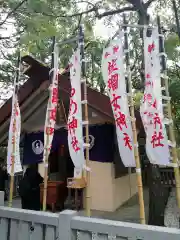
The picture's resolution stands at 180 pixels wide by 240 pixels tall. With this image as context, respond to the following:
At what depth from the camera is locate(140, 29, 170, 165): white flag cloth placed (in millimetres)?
4367

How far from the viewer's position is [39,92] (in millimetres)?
8109

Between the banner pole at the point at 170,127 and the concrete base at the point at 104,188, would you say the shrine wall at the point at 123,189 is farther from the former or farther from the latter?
the banner pole at the point at 170,127

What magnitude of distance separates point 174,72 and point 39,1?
8.38 metres

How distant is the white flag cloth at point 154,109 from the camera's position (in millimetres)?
4367

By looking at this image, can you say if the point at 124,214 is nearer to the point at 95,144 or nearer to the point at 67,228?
the point at 95,144

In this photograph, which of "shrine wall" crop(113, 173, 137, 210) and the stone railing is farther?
"shrine wall" crop(113, 173, 137, 210)

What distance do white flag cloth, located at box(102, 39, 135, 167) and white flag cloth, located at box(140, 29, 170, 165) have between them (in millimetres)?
347

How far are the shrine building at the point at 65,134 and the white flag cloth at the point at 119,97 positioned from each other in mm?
2072

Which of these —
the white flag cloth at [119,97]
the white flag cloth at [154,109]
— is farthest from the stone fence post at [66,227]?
the white flag cloth at [154,109]

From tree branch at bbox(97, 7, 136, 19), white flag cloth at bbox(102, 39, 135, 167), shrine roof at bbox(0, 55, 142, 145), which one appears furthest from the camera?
tree branch at bbox(97, 7, 136, 19)

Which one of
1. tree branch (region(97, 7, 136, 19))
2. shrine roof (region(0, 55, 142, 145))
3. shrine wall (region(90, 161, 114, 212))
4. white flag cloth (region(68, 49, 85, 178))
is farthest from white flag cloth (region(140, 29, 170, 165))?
shrine wall (region(90, 161, 114, 212))

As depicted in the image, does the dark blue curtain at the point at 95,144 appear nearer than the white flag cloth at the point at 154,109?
No

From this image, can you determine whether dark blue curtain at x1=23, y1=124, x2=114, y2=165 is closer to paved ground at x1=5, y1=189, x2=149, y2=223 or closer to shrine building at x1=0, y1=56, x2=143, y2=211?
shrine building at x1=0, y1=56, x2=143, y2=211

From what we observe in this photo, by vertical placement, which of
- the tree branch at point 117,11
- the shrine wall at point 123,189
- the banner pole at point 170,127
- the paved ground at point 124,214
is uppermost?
the tree branch at point 117,11
